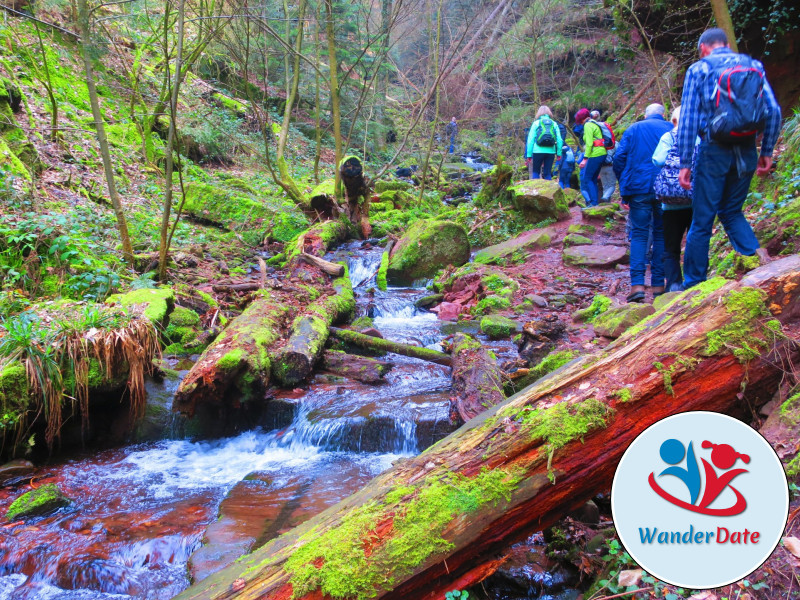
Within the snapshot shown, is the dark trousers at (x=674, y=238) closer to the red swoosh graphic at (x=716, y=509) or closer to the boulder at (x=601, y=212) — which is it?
the red swoosh graphic at (x=716, y=509)

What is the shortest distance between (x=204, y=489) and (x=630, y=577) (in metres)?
3.55

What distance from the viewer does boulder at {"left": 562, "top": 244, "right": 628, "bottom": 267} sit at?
8.76m

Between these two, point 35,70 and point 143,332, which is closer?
point 143,332

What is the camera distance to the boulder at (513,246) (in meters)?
10.3

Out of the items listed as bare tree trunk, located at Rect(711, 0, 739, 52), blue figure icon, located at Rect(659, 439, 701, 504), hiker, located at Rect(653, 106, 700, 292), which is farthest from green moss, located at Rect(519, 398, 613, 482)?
bare tree trunk, located at Rect(711, 0, 739, 52)

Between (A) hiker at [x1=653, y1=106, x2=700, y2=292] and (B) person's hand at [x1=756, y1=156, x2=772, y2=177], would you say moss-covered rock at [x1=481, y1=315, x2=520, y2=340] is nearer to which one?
(A) hiker at [x1=653, y1=106, x2=700, y2=292]

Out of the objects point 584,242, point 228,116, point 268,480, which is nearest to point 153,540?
point 268,480

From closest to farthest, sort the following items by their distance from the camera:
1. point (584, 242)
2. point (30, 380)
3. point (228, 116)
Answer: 1. point (30, 380)
2. point (584, 242)
3. point (228, 116)

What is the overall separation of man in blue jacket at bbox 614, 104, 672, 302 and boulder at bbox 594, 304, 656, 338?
4.64 ft

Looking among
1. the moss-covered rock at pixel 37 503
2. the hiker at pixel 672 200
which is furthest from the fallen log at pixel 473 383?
the moss-covered rock at pixel 37 503

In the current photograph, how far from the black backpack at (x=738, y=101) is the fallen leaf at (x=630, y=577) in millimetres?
3168

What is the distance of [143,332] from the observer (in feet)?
15.5

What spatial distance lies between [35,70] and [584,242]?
12.7 meters

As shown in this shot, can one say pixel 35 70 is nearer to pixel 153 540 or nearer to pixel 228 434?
pixel 228 434
